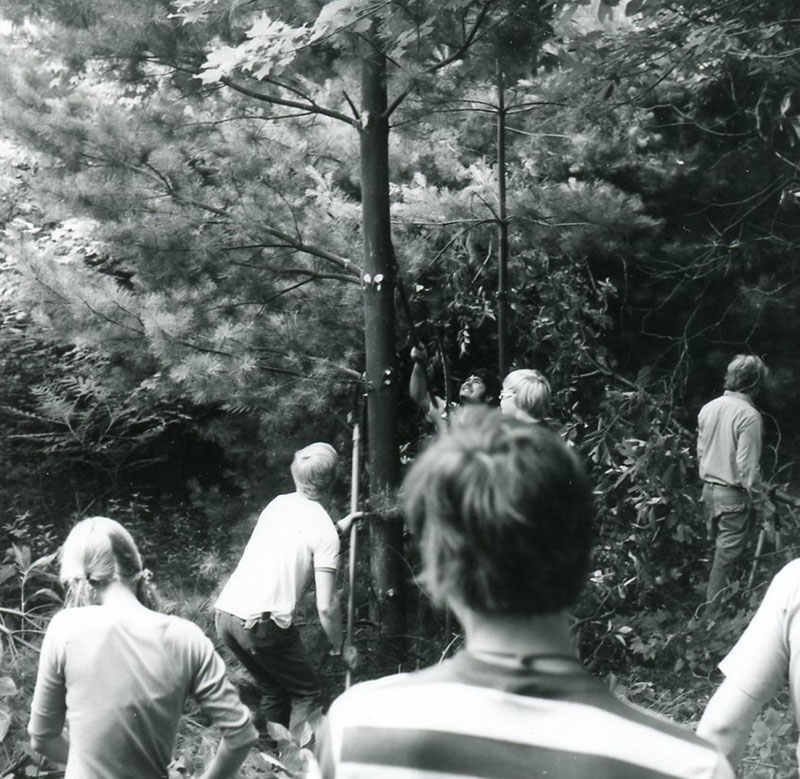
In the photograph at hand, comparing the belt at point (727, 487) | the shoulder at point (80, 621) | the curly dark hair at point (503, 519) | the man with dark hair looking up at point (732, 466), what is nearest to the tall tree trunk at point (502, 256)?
the man with dark hair looking up at point (732, 466)

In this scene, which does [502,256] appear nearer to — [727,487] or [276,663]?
[727,487]

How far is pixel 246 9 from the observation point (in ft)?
19.2

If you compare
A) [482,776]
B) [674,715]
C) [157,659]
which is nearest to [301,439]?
[674,715]

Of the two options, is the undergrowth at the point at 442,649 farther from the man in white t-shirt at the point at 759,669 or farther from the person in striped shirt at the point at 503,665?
the person in striped shirt at the point at 503,665

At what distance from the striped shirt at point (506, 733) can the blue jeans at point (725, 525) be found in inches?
204

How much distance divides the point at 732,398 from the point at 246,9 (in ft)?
12.0

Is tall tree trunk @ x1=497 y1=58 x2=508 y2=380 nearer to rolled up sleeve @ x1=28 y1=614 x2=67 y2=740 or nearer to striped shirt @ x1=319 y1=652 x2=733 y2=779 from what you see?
rolled up sleeve @ x1=28 y1=614 x2=67 y2=740

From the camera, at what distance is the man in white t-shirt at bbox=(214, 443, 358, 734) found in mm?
4422

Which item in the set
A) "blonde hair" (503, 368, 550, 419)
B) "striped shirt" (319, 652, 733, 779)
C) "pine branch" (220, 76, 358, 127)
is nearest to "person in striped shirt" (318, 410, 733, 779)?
"striped shirt" (319, 652, 733, 779)

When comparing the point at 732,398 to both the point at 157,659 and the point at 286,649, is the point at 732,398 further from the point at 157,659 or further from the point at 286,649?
the point at 157,659

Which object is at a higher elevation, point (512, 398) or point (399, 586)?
point (512, 398)

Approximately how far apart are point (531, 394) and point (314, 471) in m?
1.03

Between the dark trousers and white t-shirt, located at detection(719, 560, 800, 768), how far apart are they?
2957 millimetres

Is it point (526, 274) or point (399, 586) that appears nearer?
point (399, 586)
